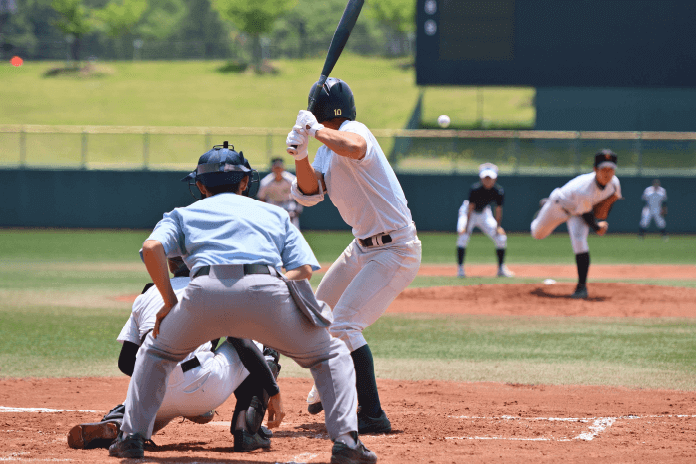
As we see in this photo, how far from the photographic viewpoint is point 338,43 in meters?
5.14

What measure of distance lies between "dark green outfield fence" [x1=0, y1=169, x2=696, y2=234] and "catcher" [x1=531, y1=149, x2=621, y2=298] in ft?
47.0

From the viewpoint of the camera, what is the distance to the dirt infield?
414cm

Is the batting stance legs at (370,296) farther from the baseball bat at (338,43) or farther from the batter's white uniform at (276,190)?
the batter's white uniform at (276,190)

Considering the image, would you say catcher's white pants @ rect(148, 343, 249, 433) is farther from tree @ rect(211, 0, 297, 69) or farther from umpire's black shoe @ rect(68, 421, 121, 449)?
tree @ rect(211, 0, 297, 69)

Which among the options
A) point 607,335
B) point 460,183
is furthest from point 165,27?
point 607,335

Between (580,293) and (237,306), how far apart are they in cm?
865

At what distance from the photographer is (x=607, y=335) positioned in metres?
8.95

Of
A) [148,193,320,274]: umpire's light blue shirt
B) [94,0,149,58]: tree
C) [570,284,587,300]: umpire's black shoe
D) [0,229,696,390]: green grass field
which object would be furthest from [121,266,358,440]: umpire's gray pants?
[94,0,149,58]: tree

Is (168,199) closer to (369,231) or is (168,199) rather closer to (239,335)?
(369,231)

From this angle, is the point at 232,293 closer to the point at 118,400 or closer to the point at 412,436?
the point at 412,436

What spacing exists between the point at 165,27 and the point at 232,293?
89.1 meters

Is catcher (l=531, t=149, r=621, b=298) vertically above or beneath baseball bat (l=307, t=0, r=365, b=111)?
beneath

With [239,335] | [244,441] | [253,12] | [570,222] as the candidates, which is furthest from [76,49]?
[239,335]

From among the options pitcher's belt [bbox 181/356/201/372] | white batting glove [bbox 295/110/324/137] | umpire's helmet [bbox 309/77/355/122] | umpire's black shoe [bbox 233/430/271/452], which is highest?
umpire's helmet [bbox 309/77/355/122]
